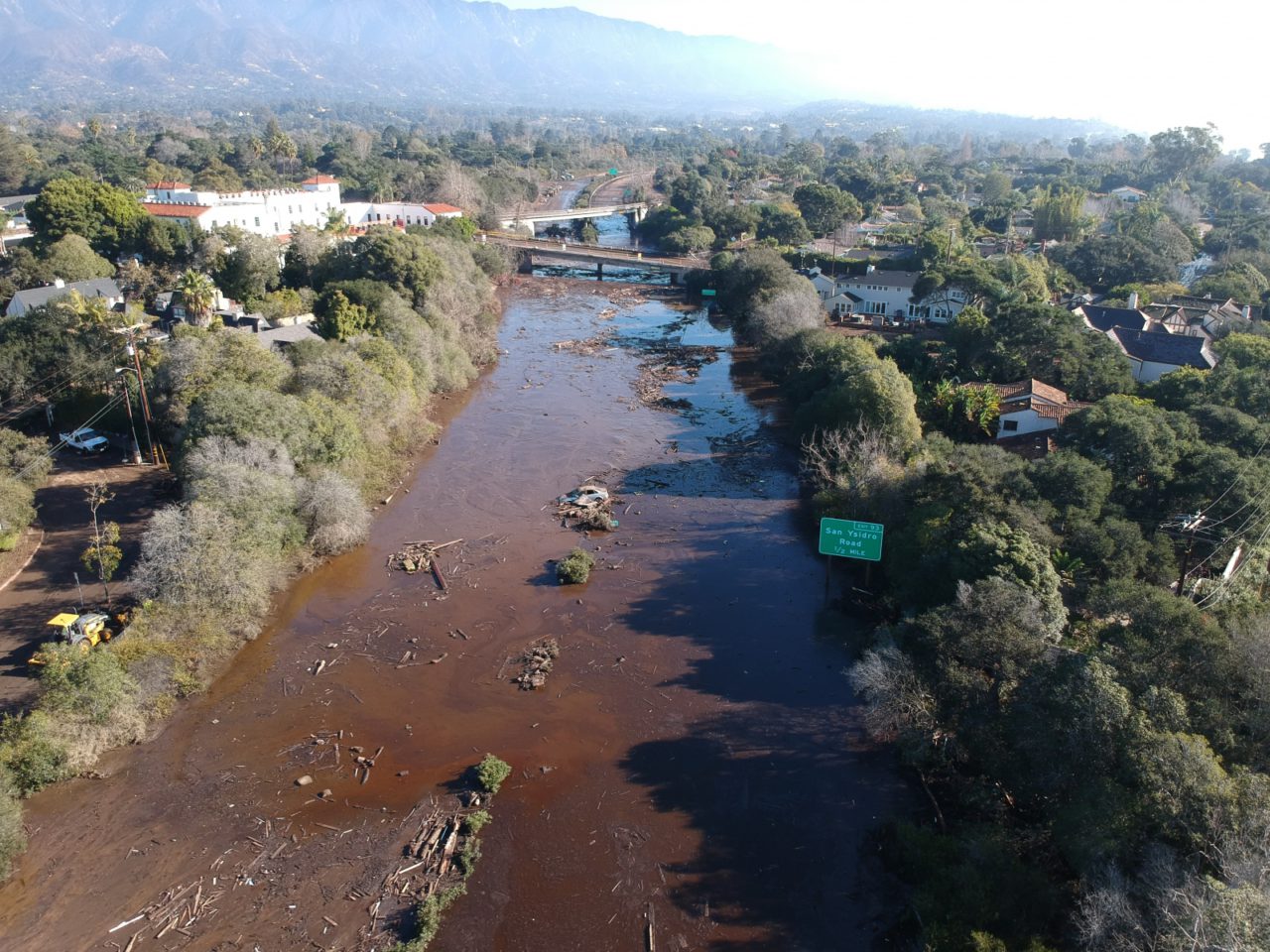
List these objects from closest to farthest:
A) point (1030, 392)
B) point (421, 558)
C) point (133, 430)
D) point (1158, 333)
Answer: point (421, 558)
point (133, 430)
point (1030, 392)
point (1158, 333)

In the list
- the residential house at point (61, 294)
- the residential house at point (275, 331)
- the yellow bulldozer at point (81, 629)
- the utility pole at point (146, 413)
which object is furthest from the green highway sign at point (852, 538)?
the residential house at point (61, 294)

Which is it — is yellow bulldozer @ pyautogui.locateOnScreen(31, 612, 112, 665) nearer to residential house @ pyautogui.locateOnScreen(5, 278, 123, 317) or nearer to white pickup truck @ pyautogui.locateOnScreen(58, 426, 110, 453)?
white pickup truck @ pyautogui.locateOnScreen(58, 426, 110, 453)

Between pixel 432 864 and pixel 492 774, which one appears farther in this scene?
pixel 492 774

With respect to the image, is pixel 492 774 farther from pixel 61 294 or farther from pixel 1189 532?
pixel 61 294

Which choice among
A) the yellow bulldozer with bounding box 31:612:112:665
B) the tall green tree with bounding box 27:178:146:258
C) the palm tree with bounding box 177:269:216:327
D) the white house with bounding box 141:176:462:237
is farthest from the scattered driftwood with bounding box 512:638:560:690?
the tall green tree with bounding box 27:178:146:258

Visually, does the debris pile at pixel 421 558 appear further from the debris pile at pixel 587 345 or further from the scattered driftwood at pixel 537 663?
the debris pile at pixel 587 345

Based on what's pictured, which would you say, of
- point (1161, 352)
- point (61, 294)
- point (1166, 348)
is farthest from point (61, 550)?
point (1166, 348)
